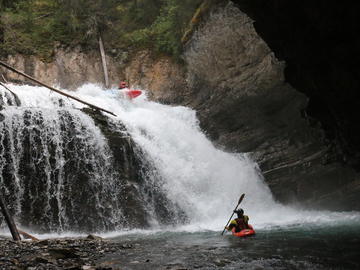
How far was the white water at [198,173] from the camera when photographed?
13.6 meters

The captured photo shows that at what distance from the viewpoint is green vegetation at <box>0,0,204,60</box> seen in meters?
22.6

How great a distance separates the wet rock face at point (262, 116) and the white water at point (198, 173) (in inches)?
28.0

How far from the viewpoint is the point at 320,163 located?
13773 mm

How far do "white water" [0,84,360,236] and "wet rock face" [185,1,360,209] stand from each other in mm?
712

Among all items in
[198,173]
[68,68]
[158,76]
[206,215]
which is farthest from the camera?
[68,68]

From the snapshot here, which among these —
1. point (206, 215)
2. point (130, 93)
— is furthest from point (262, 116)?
point (130, 93)

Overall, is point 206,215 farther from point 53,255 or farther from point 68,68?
point 68,68

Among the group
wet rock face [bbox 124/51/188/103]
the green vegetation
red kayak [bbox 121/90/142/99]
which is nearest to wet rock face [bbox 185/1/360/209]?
wet rock face [bbox 124/51/188/103]

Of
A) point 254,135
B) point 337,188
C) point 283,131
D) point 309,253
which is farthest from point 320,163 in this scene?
point 309,253

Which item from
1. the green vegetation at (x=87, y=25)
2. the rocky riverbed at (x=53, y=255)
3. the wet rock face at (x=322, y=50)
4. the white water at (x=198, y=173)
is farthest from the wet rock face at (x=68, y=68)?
the wet rock face at (x=322, y=50)

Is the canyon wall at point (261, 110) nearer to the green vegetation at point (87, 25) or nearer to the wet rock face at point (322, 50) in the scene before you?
the wet rock face at point (322, 50)

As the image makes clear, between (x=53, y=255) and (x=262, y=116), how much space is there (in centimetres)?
1243

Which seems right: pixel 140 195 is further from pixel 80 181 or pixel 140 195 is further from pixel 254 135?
pixel 254 135

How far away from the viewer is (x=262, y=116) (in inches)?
628
